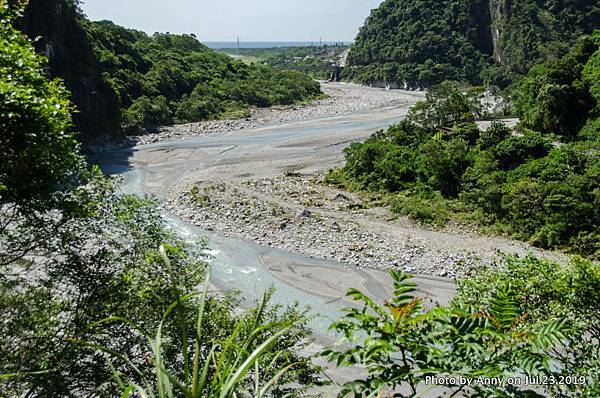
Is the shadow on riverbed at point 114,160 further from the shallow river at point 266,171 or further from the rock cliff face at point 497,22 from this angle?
the rock cliff face at point 497,22

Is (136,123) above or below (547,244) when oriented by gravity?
above

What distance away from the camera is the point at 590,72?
3412 cm

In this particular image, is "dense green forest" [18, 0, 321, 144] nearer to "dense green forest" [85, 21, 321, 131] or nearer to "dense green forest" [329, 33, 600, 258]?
"dense green forest" [85, 21, 321, 131]

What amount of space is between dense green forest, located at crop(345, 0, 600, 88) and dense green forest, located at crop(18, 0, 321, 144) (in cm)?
2391

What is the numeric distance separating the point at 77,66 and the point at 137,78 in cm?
1521

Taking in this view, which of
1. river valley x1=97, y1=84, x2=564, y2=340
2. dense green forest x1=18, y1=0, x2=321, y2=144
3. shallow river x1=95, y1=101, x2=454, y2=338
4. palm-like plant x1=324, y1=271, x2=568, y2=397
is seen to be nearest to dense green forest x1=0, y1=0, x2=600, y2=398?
palm-like plant x1=324, y1=271, x2=568, y2=397

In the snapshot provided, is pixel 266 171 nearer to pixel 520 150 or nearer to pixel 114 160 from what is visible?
pixel 114 160

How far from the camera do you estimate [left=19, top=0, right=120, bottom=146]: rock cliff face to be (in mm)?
38562

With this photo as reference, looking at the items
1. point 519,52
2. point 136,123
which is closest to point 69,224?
point 136,123

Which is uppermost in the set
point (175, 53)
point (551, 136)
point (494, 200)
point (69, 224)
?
point (175, 53)

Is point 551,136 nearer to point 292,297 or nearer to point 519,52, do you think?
point 292,297

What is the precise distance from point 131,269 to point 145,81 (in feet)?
183

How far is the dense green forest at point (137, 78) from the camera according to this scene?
4134 centimetres

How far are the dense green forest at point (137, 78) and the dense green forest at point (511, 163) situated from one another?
753 inches
